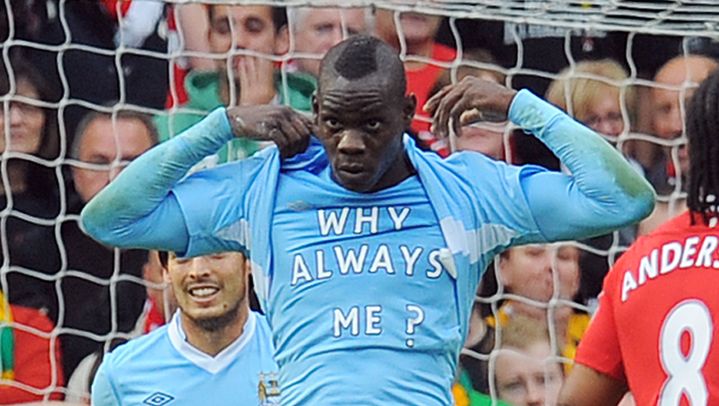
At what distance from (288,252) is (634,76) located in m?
1.96

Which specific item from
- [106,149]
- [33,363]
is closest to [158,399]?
[33,363]

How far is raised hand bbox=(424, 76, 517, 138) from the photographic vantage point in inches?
143

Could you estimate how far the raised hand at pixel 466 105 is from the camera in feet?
11.9

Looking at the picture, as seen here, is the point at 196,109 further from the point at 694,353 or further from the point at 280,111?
the point at 694,353

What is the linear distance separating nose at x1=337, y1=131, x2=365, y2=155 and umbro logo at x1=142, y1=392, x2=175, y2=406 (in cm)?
141

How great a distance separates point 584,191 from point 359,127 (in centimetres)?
42

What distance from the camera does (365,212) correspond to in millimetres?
3557

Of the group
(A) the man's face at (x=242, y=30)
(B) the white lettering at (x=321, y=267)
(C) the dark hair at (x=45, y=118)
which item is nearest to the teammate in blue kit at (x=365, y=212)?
(B) the white lettering at (x=321, y=267)

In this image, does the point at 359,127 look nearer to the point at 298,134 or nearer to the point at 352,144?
the point at 352,144

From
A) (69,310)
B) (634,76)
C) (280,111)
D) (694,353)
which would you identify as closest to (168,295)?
(69,310)

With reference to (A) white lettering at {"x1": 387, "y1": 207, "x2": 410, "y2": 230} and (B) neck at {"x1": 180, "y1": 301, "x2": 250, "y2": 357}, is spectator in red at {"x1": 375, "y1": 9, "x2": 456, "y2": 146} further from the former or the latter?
(A) white lettering at {"x1": 387, "y1": 207, "x2": 410, "y2": 230}

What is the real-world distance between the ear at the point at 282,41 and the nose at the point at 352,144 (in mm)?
2047

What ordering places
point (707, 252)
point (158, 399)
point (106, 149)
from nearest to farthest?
point (707, 252), point (158, 399), point (106, 149)

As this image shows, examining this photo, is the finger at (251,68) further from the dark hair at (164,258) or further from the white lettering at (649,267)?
the white lettering at (649,267)
